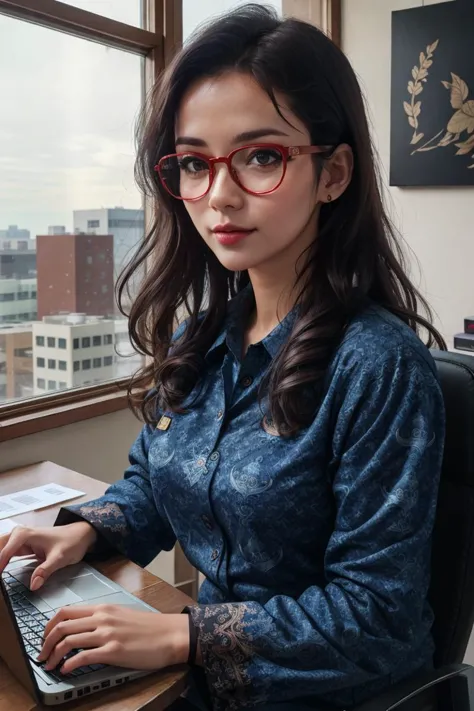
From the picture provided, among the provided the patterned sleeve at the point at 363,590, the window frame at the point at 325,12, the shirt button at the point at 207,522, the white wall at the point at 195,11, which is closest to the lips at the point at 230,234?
the patterned sleeve at the point at 363,590

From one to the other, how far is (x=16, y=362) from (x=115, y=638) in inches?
48.0

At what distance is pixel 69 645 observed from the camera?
0.87 meters

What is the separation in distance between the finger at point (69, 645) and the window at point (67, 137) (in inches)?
45.4

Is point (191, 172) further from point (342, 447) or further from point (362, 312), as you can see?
point (342, 447)

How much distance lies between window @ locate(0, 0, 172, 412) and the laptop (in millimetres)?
927

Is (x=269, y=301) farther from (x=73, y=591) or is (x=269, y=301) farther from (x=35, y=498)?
(x=35, y=498)

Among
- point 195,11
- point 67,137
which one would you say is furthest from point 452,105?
point 67,137

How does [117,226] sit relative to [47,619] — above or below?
above

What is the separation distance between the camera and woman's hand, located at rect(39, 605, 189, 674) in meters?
0.86

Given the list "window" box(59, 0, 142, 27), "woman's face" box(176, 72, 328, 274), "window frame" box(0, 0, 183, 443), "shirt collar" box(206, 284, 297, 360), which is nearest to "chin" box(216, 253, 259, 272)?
"woman's face" box(176, 72, 328, 274)

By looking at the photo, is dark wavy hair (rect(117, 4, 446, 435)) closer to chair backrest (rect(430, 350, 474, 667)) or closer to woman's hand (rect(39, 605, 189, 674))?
chair backrest (rect(430, 350, 474, 667))

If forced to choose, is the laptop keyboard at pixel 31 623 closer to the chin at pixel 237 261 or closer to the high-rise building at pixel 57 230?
the chin at pixel 237 261

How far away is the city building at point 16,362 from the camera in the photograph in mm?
1927

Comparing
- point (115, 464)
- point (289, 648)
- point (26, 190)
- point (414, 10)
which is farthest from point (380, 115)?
point (289, 648)
